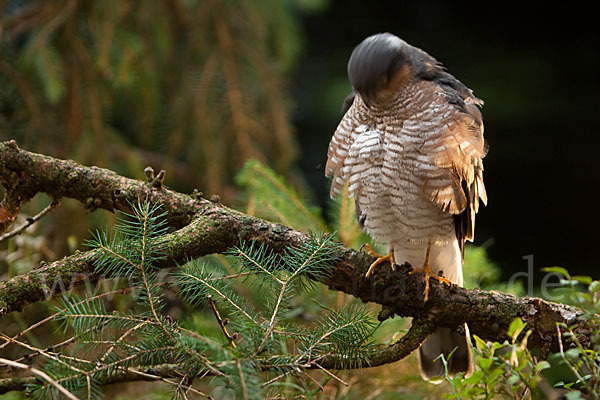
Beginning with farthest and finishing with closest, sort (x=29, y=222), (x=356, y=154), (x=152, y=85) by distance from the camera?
(x=152, y=85) < (x=356, y=154) < (x=29, y=222)

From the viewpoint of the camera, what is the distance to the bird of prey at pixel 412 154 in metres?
1.39

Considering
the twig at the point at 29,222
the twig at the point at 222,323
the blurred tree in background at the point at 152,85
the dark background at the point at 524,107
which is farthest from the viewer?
the dark background at the point at 524,107

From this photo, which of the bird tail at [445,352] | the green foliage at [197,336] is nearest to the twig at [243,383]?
the green foliage at [197,336]

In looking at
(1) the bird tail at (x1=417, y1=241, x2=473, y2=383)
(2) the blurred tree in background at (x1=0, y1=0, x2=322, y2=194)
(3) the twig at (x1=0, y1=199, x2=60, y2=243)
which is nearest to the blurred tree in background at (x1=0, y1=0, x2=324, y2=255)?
(2) the blurred tree in background at (x1=0, y1=0, x2=322, y2=194)

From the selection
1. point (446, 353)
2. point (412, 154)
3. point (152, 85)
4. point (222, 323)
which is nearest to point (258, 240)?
point (222, 323)

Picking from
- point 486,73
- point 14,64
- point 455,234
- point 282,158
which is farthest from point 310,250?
point 486,73

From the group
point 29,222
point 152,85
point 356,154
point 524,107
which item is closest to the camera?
point 29,222

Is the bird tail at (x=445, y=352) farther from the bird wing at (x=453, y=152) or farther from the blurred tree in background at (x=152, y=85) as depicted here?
the blurred tree in background at (x=152, y=85)

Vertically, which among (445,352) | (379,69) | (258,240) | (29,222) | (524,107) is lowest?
(524,107)

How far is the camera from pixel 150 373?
3.30 ft

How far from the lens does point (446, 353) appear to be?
152cm

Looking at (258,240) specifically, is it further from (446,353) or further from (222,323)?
(446,353)

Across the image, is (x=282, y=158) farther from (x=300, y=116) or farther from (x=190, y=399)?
(x=190, y=399)

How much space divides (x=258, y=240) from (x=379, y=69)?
0.52 meters
